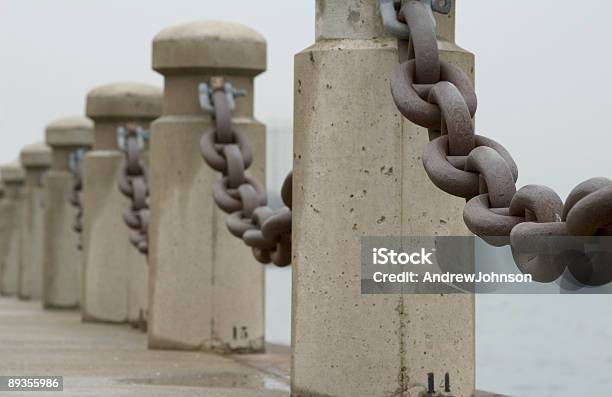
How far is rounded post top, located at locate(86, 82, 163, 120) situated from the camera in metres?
10.5

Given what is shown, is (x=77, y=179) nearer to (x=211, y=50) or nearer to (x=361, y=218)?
(x=211, y=50)

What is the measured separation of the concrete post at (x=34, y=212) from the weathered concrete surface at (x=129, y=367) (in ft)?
21.3

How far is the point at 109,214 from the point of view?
1103cm

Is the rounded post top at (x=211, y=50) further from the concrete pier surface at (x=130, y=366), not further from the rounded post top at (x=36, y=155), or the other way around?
the rounded post top at (x=36, y=155)

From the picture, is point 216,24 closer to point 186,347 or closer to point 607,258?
point 186,347

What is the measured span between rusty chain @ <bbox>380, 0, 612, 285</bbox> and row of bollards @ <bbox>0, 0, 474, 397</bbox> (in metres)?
0.28

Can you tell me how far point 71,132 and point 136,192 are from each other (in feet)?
13.3

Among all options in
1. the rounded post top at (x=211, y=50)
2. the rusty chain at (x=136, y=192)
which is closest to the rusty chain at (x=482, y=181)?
the rounded post top at (x=211, y=50)

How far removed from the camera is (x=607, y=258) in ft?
13.1

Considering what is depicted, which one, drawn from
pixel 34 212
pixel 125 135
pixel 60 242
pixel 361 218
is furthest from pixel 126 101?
pixel 34 212

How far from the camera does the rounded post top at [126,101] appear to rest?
34.4 ft

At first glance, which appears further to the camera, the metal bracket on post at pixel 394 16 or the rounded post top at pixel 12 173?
the rounded post top at pixel 12 173

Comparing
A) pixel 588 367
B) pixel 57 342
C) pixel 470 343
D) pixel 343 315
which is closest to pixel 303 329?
pixel 343 315

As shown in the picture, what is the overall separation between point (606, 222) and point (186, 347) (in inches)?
183
